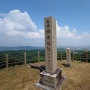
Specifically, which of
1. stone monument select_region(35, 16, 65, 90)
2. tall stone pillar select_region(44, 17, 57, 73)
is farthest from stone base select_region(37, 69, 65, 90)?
tall stone pillar select_region(44, 17, 57, 73)

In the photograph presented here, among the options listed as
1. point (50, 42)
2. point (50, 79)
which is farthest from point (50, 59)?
point (50, 79)

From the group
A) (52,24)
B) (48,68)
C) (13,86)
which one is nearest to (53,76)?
(48,68)

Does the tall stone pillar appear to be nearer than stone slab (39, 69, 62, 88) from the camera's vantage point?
No

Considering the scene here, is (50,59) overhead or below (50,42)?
below

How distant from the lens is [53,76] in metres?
7.15

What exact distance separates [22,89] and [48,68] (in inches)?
97.4

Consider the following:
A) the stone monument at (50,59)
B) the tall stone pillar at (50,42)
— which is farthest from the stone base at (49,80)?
the tall stone pillar at (50,42)

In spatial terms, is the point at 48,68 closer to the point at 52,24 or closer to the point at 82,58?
the point at 52,24

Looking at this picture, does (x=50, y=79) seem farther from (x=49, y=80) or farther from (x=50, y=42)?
(x=50, y=42)

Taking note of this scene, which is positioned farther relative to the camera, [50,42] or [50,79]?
[50,42]

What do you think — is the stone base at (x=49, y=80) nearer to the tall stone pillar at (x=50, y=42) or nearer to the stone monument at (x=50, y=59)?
the stone monument at (x=50, y=59)

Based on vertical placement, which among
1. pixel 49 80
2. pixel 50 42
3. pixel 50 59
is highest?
pixel 50 42

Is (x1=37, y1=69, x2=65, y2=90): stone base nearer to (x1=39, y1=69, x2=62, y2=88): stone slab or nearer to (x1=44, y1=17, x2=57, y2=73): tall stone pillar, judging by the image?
(x1=39, y1=69, x2=62, y2=88): stone slab

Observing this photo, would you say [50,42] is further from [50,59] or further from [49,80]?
[49,80]
